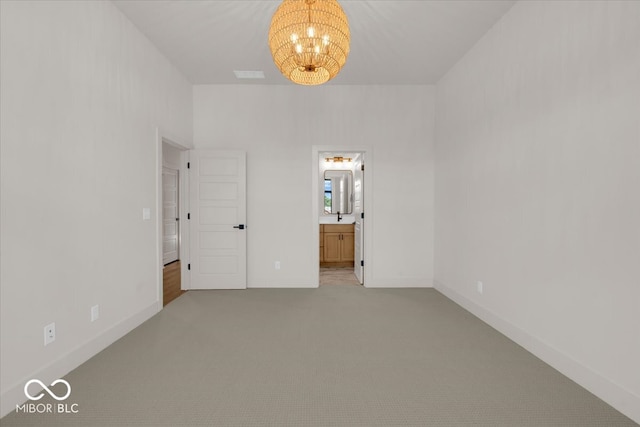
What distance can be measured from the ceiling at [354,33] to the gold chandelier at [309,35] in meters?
1.15

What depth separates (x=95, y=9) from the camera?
2537 mm

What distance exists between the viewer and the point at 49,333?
206 cm

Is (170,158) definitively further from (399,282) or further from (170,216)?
(399,282)

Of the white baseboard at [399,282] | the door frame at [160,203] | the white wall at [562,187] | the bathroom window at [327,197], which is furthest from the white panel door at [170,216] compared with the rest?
the white wall at [562,187]

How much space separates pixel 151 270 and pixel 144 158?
123cm

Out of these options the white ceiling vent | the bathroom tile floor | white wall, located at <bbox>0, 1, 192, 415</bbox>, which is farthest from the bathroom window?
white wall, located at <bbox>0, 1, 192, 415</bbox>

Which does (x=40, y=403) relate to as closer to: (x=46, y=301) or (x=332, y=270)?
(x=46, y=301)

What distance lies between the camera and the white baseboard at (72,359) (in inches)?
69.6

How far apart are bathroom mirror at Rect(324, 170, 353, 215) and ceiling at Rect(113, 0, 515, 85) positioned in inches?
116

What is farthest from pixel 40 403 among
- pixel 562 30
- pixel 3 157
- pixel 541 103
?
pixel 562 30

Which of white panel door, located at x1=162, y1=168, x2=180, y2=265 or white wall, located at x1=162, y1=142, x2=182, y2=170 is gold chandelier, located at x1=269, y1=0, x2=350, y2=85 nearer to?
white wall, located at x1=162, y1=142, x2=182, y2=170

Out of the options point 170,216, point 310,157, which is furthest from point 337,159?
point 170,216

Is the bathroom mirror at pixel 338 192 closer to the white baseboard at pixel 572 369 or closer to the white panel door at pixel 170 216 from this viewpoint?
the white panel door at pixel 170 216

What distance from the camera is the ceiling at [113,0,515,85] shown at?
277cm
